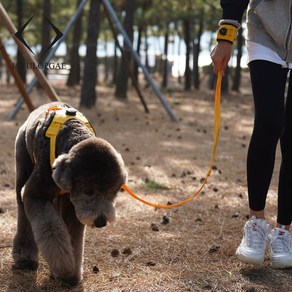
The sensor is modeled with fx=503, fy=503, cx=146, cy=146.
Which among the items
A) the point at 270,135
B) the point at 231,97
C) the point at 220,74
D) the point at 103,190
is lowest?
the point at 231,97

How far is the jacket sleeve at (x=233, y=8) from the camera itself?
11.5 feet

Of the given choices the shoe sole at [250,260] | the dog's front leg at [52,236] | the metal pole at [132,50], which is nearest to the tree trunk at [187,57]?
the metal pole at [132,50]

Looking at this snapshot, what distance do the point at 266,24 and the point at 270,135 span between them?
76 cm

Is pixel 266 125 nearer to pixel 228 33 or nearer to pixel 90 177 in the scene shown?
pixel 228 33

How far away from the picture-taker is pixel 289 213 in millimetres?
3758

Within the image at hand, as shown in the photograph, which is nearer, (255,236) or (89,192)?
(89,192)

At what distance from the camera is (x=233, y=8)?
3.52 meters

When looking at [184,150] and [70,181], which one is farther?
[184,150]

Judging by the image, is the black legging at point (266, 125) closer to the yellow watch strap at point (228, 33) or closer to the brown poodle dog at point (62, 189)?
the yellow watch strap at point (228, 33)

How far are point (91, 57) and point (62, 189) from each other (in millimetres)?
10577

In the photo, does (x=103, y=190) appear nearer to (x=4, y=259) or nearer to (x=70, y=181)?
(x=70, y=181)

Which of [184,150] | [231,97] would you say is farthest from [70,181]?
[231,97]

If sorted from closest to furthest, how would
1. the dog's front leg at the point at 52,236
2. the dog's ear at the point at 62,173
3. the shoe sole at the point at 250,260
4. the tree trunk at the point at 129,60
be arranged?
the dog's ear at the point at 62,173
the dog's front leg at the point at 52,236
the shoe sole at the point at 250,260
the tree trunk at the point at 129,60

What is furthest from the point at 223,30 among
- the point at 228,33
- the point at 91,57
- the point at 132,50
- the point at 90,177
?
the point at 91,57
